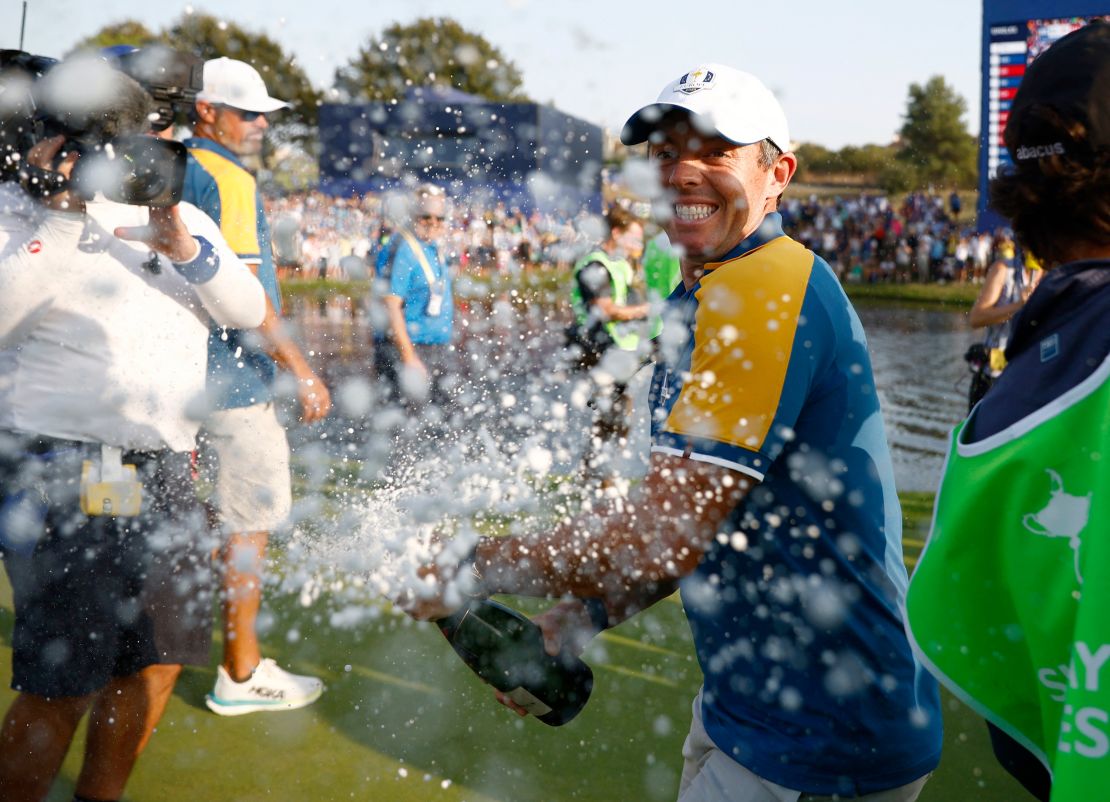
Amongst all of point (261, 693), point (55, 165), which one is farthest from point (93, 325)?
point (261, 693)

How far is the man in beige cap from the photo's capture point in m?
3.49

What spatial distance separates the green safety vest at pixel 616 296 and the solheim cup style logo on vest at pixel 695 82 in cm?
425

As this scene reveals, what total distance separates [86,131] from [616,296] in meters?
4.15

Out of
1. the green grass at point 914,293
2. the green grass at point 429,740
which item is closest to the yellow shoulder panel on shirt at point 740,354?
the green grass at point 429,740

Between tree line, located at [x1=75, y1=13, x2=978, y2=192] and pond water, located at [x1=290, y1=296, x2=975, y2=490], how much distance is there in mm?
2376

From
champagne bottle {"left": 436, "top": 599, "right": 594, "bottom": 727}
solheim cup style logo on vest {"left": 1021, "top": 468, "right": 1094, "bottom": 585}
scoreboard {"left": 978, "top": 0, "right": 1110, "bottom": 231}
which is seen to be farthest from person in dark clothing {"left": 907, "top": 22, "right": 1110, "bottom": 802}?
scoreboard {"left": 978, "top": 0, "right": 1110, "bottom": 231}

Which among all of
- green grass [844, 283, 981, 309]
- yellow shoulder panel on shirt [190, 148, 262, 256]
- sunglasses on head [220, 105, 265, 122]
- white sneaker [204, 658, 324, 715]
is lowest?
green grass [844, 283, 981, 309]

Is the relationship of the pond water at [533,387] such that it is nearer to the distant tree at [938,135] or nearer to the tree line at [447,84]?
the tree line at [447,84]

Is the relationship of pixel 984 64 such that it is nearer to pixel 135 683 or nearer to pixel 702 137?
pixel 702 137

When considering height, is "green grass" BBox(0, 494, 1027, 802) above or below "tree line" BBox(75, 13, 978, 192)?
below

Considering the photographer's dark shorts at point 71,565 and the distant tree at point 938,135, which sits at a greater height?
the distant tree at point 938,135

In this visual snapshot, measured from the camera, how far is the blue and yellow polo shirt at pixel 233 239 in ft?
11.3

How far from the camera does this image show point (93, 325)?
2.61 m

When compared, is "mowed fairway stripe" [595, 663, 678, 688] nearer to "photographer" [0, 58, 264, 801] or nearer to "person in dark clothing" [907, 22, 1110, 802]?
"photographer" [0, 58, 264, 801]
